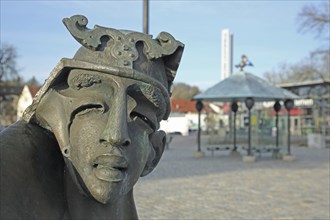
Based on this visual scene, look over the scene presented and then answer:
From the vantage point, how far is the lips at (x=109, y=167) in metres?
1.28

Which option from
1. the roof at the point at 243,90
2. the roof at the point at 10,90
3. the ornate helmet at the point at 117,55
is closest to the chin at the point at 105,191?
the ornate helmet at the point at 117,55

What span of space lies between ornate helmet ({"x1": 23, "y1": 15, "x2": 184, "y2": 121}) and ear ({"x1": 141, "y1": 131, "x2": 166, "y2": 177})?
14cm

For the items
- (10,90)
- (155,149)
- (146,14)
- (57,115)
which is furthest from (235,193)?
(10,90)

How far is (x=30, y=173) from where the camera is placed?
4.35 feet

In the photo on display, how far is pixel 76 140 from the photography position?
1338 mm

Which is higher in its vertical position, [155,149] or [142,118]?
[142,118]

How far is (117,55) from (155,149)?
0.37 metres

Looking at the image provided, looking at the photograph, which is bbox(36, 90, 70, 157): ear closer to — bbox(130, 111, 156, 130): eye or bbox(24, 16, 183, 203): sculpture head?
bbox(24, 16, 183, 203): sculpture head

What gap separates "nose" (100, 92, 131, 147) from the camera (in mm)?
1268

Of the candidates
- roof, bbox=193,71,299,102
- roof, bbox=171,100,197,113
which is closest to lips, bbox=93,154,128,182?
roof, bbox=193,71,299,102

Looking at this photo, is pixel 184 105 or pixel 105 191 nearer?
pixel 105 191

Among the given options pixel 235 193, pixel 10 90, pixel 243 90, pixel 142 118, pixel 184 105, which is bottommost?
pixel 235 193

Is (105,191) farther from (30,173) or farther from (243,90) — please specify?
(243,90)

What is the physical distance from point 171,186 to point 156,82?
9.58 m
